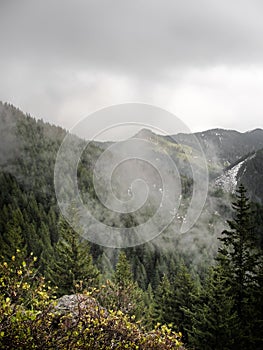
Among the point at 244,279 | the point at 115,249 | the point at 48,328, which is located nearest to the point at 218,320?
→ the point at 244,279

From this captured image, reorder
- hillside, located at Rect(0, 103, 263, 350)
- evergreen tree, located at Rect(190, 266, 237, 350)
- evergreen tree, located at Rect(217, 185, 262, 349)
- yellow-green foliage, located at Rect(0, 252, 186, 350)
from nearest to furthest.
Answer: yellow-green foliage, located at Rect(0, 252, 186, 350) → evergreen tree, located at Rect(190, 266, 237, 350) → evergreen tree, located at Rect(217, 185, 262, 349) → hillside, located at Rect(0, 103, 263, 350)

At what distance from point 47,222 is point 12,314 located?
12738 centimetres

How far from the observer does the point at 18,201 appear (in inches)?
5502

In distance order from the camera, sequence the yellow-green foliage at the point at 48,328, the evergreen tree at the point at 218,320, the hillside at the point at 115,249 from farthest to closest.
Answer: the hillside at the point at 115,249, the evergreen tree at the point at 218,320, the yellow-green foliage at the point at 48,328

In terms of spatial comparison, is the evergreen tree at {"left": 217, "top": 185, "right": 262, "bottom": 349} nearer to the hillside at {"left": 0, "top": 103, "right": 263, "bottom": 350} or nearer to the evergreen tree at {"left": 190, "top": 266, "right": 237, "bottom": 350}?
the hillside at {"left": 0, "top": 103, "right": 263, "bottom": 350}

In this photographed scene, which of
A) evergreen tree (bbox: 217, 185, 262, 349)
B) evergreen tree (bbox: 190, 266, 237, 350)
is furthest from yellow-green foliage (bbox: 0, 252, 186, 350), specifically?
evergreen tree (bbox: 217, 185, 262, 349)

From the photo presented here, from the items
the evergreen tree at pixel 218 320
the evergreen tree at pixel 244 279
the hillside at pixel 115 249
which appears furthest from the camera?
the hillside at pixel 115 249

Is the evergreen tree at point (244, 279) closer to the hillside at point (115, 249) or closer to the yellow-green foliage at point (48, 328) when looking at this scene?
the hillside at point (115, 249)

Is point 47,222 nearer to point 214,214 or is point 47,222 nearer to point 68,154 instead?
point 68,154

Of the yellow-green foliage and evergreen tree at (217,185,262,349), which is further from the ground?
evergreen tree at (217,185,262,349)

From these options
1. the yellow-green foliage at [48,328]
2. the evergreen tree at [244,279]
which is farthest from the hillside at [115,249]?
the evergreen tree at [244,279]

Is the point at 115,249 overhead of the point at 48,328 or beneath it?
beneath

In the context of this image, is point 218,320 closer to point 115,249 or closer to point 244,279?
point 244,279

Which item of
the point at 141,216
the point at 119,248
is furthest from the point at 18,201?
the point at 141,216
